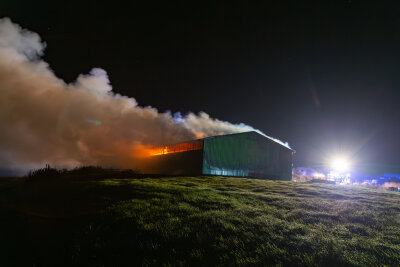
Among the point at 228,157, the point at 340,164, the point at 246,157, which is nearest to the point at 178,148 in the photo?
the point at 228,157

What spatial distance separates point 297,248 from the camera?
200 inches

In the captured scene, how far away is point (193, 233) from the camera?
18.8ft

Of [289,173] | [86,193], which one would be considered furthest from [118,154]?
[289,173]

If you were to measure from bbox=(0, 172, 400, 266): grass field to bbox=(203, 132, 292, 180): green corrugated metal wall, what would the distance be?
14.9 metres

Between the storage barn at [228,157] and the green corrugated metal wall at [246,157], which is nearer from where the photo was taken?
the storage barn at [228,157]

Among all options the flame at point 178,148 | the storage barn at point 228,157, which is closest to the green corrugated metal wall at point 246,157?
the storage barn at point 228,157

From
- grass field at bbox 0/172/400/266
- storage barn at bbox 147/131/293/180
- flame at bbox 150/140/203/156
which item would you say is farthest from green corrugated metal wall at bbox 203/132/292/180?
grass field at bbox 0/172/400/266

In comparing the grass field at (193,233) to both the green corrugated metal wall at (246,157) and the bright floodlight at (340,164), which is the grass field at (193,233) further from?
the bright floodlight at (340,164)

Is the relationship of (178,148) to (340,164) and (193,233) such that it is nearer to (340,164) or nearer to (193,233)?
(193,233)

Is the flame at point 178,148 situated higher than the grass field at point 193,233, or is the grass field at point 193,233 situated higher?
the flame at point 178,148

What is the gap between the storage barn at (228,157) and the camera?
24594 mm

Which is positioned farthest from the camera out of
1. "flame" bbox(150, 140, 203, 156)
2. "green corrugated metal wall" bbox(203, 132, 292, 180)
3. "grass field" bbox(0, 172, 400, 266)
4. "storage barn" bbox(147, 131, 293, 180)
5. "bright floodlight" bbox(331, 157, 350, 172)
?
"bright floodlight" bbox(331, 157, 350, 172)

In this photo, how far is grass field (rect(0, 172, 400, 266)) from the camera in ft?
15.6

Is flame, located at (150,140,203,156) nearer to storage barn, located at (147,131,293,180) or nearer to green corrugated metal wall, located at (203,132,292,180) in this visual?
storage barn, located at (147,131,293,180)
